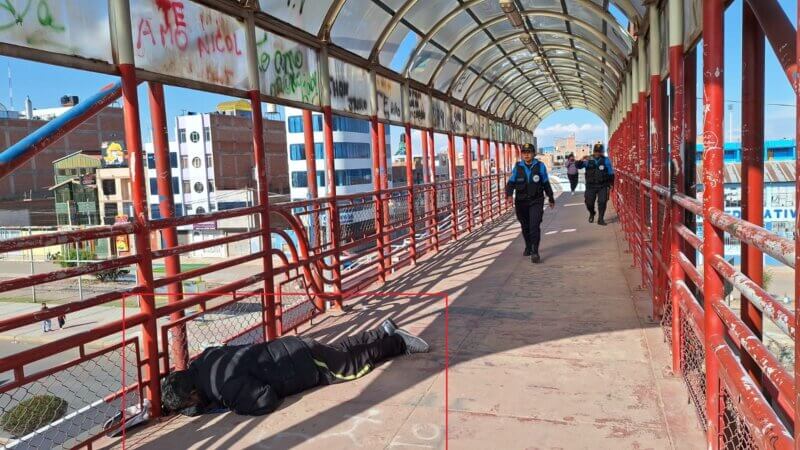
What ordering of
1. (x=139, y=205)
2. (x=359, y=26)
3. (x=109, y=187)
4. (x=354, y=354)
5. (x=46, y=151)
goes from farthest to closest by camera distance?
(x=109, y=187) < (x=46, y=151) < (x=359, y=26) < (x=354, y=354) < (x=139, y=205)

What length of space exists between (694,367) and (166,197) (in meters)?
3.66

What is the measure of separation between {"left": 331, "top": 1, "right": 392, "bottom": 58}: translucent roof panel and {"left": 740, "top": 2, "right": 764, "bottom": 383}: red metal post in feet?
15.5

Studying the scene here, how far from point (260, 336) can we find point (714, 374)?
148 inches

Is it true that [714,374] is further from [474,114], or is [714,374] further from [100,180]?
[100,180]

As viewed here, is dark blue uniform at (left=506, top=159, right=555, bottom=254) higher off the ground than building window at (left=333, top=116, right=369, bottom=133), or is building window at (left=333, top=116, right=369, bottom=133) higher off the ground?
building window at (left=333, top=116, right=369, bottom=133)

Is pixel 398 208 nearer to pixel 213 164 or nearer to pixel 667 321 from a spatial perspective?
pixel 667 321

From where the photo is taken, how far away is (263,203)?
16.8 feet

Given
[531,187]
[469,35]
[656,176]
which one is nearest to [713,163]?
[656,176]

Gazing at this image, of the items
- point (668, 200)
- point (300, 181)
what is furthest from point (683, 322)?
point (300, 181)

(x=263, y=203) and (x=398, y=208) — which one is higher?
(x=263, y=203)

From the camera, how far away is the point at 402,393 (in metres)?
3.95

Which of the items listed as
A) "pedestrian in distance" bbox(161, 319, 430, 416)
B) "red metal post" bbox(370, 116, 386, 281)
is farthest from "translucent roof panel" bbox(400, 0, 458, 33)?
Answer: "pedestrian in distance" bbox(161, 319, 430, 416)

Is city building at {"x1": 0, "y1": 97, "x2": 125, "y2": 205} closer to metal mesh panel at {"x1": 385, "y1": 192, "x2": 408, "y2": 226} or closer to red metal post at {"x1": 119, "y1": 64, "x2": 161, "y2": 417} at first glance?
metal mesh panel at {"x1": 385, "y1": 192, "x2": 408, "y2": 226}

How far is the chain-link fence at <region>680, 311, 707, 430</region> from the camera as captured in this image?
3178 millimetres
